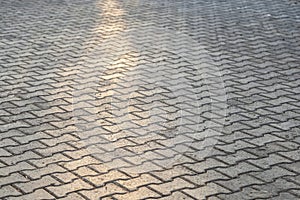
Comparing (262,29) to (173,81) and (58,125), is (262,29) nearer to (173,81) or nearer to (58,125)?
(173,81)

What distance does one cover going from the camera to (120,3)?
1202cm

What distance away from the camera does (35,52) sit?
8070mm

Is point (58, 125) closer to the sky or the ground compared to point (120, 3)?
closer to the sky

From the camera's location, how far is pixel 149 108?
19.4 feet

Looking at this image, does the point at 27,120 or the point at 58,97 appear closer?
the point at 27,120

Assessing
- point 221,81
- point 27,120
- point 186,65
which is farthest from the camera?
point 186,65

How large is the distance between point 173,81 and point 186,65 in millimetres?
716

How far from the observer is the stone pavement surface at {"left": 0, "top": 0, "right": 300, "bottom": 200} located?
4.42 m

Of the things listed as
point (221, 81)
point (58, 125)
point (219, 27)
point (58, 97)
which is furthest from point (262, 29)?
point (58, 125)

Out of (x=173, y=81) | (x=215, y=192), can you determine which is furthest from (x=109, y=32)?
(x=215, y=192)

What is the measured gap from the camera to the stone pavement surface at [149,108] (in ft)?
14.5

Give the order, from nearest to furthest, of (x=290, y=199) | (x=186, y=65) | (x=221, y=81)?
(x=290, y=199) → (x=221, y=81) → (x=186, y=65)

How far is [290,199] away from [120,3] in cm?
842

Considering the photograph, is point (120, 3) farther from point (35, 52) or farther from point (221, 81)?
point (221, 81)
